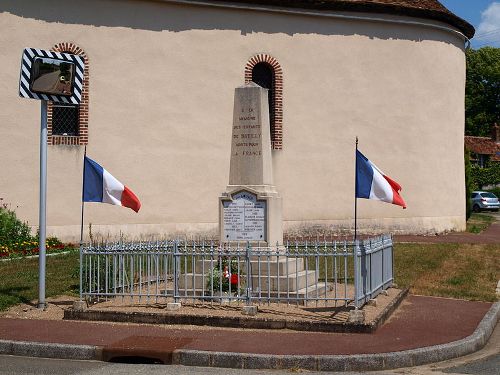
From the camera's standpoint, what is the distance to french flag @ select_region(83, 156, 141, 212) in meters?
11.1

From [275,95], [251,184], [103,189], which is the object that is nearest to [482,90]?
[275,95]

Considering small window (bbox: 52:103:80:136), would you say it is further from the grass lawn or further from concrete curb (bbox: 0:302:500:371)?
concrete curb (bbox: 0:302:500:371)

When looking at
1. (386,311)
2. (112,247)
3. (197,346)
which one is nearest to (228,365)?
(197,346)

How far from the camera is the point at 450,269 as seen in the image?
50.9ft

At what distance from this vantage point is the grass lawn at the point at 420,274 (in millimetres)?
12500

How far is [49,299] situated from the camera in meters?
11.9

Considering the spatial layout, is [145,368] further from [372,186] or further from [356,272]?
[372,186]

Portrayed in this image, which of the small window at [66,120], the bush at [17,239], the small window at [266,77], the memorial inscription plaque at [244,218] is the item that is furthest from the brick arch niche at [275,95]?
the memorial inscription plaque at [244,218]

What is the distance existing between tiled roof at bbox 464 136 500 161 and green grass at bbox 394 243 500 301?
43.4 m

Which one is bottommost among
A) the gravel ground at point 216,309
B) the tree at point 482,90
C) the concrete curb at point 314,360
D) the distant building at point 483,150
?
the concrete curb at point 314,360

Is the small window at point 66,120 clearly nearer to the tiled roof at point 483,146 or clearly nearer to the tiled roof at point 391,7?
the tiled roof at point 391,7

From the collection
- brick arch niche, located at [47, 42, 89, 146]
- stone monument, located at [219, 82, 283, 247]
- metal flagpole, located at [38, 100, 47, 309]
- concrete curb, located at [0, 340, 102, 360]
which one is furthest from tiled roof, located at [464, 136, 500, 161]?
concrete curb, located at [0, 340, 102, 360]

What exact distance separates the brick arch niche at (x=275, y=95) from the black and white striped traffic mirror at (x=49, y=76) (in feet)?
33.4

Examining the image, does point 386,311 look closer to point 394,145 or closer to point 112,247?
point 112,247
